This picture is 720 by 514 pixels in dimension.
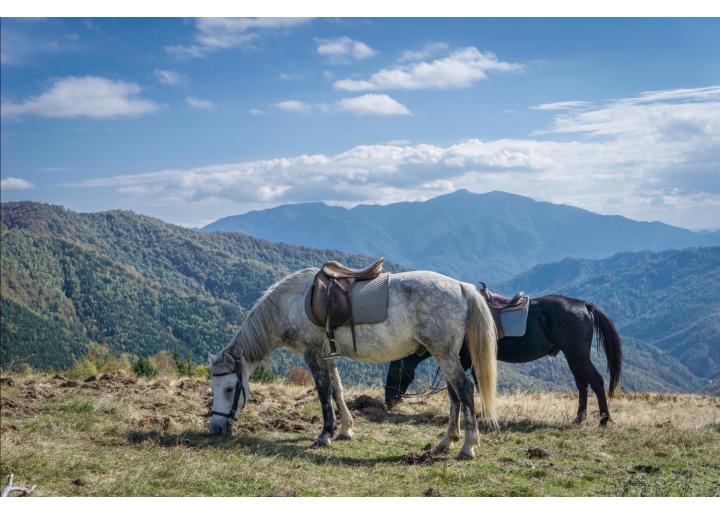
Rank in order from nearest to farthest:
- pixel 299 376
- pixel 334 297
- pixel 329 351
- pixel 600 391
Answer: pixel 334 297 → pixel 329 351 → pixel 600 391 → pixel 299 376

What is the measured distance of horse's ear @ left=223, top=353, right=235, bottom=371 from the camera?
9594mm

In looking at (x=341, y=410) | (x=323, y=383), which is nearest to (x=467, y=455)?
(x=341, y=410)

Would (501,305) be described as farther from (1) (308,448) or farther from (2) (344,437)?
(1) (308,448)

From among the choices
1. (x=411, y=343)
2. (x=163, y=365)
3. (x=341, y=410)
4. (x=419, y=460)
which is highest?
(x=411, y=343)

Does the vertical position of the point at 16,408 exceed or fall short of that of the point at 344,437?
it exceeds it

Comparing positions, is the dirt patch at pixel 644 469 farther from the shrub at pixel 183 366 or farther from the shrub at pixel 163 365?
the shrub at pixel 183 366

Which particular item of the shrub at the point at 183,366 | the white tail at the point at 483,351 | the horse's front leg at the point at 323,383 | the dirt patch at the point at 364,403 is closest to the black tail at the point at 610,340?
the white tail at the point at 483,351

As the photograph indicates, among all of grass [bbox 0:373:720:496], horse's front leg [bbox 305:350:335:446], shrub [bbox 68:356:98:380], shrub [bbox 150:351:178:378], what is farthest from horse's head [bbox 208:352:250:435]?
shrub [bbox 150:351:178:378]

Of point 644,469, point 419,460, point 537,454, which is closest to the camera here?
point 644,469

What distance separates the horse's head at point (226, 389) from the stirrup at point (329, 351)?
4.56 feet

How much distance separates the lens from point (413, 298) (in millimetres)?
8734

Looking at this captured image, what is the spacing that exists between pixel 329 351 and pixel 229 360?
167cm

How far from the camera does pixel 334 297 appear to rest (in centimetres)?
901

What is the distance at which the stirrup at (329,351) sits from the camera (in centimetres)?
916
